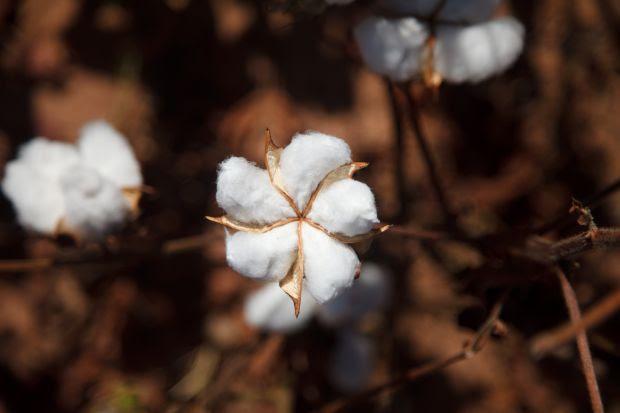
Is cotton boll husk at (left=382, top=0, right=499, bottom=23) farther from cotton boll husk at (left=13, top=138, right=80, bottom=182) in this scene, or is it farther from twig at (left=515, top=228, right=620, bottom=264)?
cotton boll husk at (left=13, top=138, right=80, bottom=182)

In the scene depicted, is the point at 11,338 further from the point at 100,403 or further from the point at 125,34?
the point at 125,34

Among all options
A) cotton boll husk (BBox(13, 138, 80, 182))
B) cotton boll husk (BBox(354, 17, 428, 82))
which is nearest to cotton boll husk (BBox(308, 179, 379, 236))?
cotton boll husk (BBox(354, 17, 428, 82))

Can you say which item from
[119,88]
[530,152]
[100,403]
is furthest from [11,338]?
[530,152]

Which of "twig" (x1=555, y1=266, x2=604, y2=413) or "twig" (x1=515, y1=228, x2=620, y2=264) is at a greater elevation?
"twig" (x1=515, y1=228, x2=620, y2=264)

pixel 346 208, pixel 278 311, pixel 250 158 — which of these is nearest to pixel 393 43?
pixel 346 208

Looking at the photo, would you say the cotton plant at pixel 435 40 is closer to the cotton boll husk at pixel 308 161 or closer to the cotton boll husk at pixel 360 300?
the cotton boll husk at pixel 308 161

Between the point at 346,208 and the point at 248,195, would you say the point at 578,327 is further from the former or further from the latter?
the point at 248,195

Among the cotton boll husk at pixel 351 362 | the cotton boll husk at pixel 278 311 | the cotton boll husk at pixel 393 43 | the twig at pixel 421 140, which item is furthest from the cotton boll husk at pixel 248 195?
the cotton boll husk at pixel 351 362
